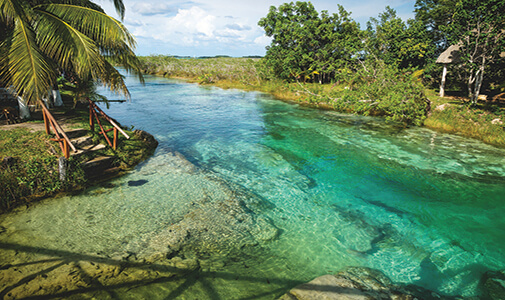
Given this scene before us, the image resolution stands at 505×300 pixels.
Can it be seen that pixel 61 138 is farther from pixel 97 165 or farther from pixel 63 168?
pixel 97 165

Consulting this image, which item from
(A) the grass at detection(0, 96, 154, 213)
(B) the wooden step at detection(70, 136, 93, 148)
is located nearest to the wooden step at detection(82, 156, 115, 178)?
(A) the grass at detection(0, 96, 154, 213)

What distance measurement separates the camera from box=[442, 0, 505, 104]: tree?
13969 millimetres

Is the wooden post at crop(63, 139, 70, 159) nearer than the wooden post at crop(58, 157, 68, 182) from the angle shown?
No

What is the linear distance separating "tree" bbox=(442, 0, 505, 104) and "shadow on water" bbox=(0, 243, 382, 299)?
17.4 meters

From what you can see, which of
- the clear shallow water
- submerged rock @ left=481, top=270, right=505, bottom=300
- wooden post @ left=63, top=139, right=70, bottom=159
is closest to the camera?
submerged rock @ left=481, top=270, right=505, bottom=300

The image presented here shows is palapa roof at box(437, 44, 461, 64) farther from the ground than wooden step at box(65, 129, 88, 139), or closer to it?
farther from the ground

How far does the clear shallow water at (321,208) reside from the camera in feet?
18.4

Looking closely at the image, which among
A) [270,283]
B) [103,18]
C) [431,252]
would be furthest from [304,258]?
[103,18]

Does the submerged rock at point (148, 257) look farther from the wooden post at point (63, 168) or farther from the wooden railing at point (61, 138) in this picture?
the wooden railing at point (61, 138)

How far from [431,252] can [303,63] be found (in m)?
27.2

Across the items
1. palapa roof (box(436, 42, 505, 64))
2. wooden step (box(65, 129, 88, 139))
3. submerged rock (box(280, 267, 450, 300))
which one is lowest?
submerged rock (box(280, 267, 450, 300))

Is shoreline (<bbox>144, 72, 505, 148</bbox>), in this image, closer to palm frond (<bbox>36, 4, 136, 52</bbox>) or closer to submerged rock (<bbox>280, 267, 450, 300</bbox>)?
submerged rock (<bbox>280, 267, 450, 300</bbox>)

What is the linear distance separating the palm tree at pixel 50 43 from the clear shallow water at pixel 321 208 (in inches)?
151

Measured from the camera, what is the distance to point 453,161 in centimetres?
1160
